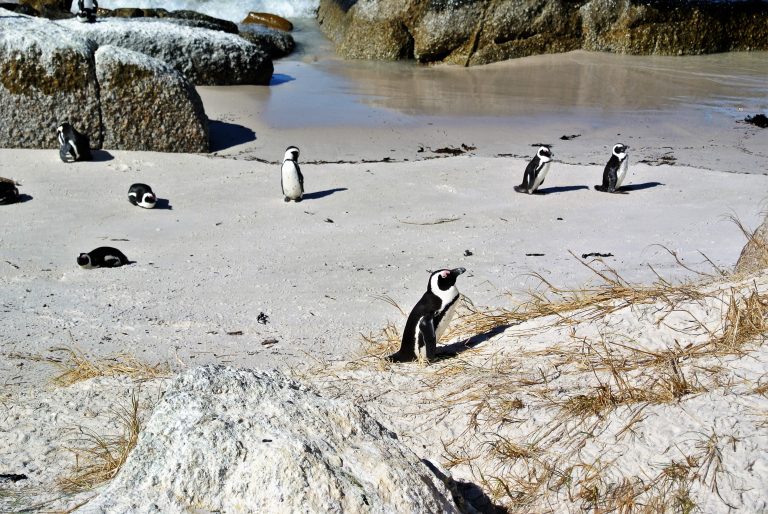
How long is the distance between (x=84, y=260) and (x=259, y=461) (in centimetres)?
455

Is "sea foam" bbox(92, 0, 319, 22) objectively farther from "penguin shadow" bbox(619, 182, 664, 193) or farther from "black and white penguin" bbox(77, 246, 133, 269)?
"black and white penguin" bbox(77, 246, 133, 269)

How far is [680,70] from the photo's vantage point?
635 inches

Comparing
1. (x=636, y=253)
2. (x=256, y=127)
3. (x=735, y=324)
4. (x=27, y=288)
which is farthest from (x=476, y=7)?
(x=735, y=324)

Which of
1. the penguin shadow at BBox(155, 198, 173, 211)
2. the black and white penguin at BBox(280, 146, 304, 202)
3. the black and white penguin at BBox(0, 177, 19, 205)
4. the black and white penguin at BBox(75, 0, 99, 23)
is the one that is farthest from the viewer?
the black and white penguin at BBox(75, 0, 99, 23)

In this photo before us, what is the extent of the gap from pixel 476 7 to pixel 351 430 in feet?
A: 53.1

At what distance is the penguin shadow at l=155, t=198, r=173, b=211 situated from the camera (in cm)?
831

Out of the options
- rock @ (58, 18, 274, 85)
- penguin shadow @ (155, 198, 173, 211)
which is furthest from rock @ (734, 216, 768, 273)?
rock @ (58, 18, 274, 85)

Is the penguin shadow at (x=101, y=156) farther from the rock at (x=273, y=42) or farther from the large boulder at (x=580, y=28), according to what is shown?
the rock at (x=273, y=42)

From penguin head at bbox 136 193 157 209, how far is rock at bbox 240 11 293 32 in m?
15.3

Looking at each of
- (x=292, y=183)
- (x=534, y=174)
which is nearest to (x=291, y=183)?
(x=292, y=183)

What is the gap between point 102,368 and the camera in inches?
177

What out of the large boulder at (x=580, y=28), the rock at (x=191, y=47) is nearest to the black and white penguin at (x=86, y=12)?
the rock at (x=191, y=47)

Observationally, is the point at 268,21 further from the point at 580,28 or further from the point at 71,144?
the point at 71,144

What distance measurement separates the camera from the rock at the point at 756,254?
15.7 feet
